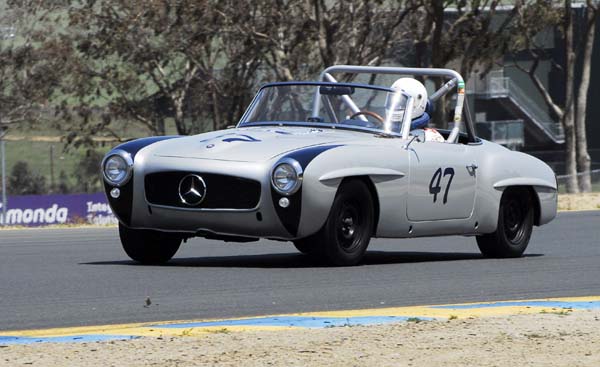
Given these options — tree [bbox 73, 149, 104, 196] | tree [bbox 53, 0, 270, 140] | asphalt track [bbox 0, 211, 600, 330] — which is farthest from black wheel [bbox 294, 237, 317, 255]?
tree [bbox 73, 149, 104, 196]

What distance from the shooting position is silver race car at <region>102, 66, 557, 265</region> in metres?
10.9

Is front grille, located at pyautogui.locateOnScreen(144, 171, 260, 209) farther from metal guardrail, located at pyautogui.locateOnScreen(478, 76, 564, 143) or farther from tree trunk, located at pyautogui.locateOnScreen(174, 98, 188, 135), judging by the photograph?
metal guardrail, located at pyautogui.locateOnScreen(478, 76, 564, 143)

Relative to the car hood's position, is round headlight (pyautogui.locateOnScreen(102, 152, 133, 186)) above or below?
below

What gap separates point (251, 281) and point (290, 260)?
2149 millimetres

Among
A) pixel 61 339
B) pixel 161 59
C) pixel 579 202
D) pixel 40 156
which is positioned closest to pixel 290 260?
pixel 61 339

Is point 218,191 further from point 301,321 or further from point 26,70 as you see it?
point 26,70

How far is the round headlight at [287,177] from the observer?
35.1 ft

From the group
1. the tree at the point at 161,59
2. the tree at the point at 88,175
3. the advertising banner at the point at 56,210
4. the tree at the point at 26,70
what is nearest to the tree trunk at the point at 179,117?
the tree at the point at 161,59

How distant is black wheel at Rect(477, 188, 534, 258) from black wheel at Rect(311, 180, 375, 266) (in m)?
1.99

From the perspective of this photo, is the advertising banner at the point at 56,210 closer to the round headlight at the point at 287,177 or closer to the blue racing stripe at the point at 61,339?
the round headlight at the point at 287,177

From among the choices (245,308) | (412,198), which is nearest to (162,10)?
(412,198)

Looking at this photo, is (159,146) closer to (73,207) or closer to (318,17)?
(73,207)

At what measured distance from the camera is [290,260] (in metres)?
12.5

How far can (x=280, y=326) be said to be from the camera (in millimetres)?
7617
